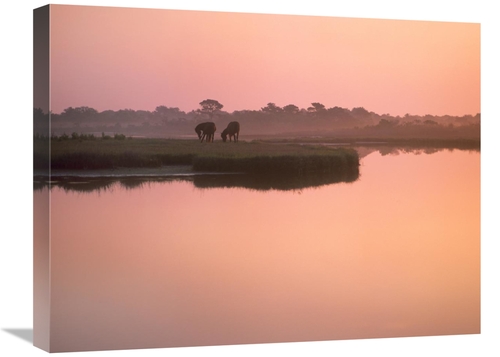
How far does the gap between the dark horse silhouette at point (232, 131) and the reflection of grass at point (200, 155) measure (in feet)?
0.23

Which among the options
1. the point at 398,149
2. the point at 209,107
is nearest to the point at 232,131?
the point at 209,107

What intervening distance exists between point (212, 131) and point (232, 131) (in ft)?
0.62

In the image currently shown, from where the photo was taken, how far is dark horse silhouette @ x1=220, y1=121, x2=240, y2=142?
940cm

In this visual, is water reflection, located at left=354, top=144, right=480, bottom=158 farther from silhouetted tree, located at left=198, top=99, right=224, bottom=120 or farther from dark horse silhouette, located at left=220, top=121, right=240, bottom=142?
silhouetted tree, located at left=198, top=99, right=224, bottom=120

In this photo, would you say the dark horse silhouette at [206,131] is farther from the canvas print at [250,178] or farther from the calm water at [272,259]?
the calm water at [272,259]

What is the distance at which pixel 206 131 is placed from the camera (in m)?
9.36

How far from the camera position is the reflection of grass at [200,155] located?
9016 mm

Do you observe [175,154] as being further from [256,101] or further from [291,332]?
[291,332]

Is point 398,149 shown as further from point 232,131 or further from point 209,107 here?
point 209,107

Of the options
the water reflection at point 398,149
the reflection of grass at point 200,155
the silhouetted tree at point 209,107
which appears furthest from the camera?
the water reflection at point 398,149

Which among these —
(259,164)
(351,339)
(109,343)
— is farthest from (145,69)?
(351,339)

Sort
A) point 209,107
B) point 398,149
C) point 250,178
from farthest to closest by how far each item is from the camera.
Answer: point 398,149 < point 250,178 < point 209,107

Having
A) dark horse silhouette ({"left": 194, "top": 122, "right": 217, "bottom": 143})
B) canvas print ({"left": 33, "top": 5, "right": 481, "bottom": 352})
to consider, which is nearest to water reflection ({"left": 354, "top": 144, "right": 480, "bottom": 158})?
canvas print ({"left": 33, "top": 5, "right": 481, "bottom": 352})

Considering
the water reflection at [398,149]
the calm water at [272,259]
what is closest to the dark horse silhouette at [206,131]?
the calm water at [272,259]
